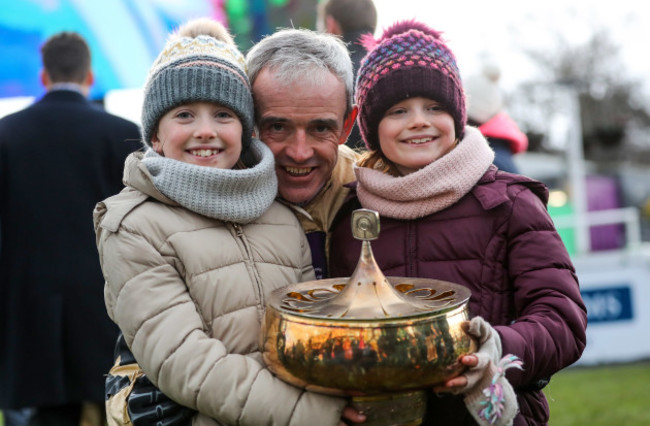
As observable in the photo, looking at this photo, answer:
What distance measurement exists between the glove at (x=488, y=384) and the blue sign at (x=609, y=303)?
6.58 m

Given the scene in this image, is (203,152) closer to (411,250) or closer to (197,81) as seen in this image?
(197,81)

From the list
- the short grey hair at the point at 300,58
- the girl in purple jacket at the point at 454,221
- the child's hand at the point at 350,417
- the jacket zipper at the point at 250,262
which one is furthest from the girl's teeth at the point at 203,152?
the child's hand at the point at 350,417

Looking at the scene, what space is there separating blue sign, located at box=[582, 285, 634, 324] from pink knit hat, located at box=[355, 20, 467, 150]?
615cm

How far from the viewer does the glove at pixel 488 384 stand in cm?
167

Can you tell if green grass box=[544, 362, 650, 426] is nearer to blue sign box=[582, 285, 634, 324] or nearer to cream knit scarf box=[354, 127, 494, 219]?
blue sign box=[582, 285, 634, 324]

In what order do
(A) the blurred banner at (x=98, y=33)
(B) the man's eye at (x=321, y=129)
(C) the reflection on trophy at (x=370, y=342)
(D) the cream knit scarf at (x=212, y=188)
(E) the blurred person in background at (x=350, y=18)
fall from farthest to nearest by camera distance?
(A) the blurred banner at (x=98, y=33) < (E) the blurred person in background at (x=350, y=18) < (B) the man's eye at (x=321, y=129) < (D) the cream knit scarf at (x=212, y=188) < (C) the reflection on trophy at (x=370, y=342)

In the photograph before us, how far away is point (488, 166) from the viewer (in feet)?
7.23

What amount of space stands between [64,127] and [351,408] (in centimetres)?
300

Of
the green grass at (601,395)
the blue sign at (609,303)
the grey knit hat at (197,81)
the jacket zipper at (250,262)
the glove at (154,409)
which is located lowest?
the green grass at (601,395)

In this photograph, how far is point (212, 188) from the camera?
202 centimetres

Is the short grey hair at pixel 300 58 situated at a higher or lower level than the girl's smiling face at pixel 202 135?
higher

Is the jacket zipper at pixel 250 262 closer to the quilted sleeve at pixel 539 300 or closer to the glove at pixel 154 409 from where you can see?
the glove at pixel 154 409

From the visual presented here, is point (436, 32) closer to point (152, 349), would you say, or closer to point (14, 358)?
point (152, 349)

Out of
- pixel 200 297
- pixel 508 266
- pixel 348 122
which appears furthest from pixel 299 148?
pixel 508 266
